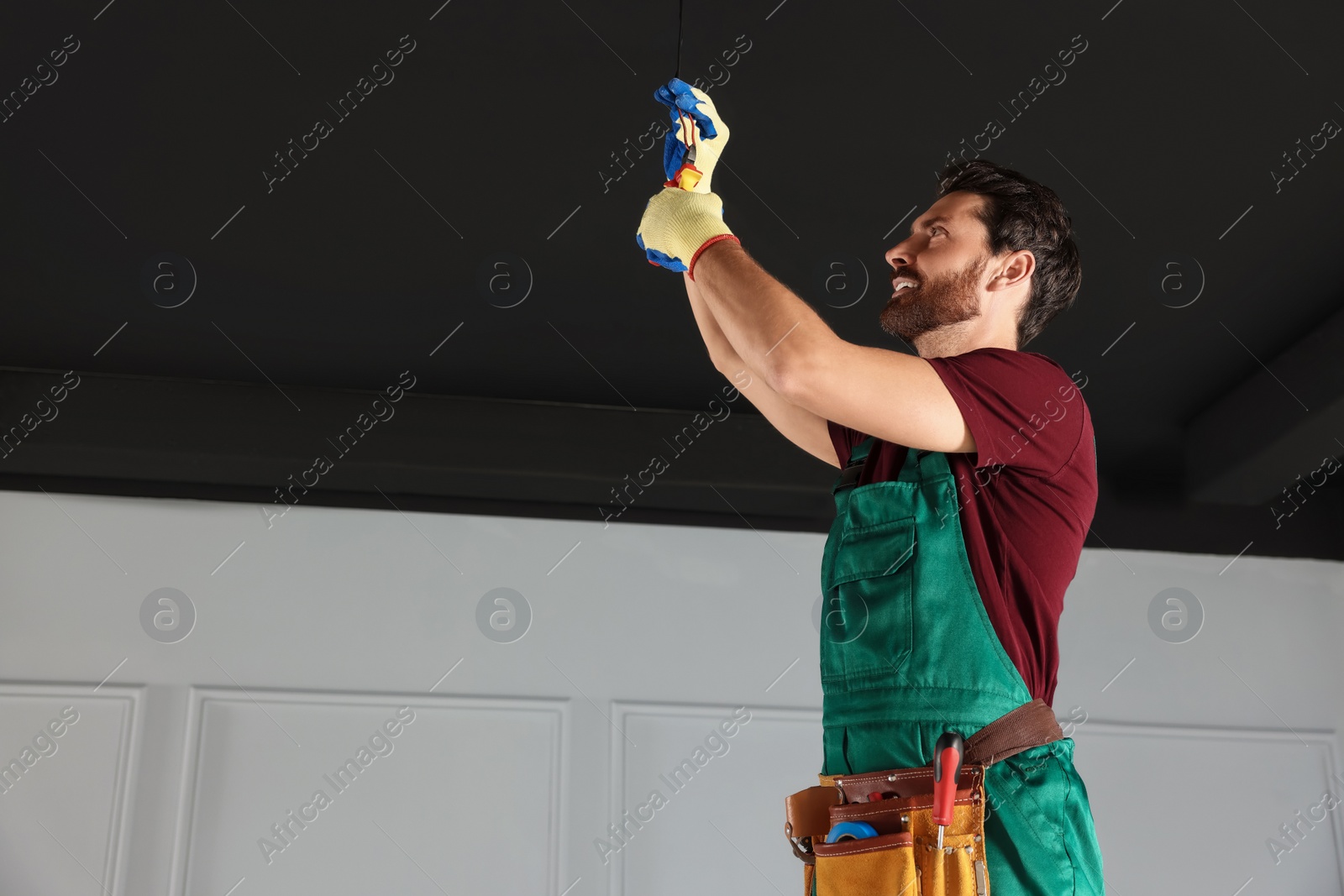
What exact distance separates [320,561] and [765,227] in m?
1.64

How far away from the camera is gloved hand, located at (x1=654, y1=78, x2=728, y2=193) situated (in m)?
1.69

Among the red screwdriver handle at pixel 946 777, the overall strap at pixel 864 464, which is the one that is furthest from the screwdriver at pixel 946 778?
the overall strap at pixel 864 464

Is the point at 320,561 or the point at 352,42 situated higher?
the point at 352,42

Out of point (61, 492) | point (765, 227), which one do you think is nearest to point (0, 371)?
point (61, 492)

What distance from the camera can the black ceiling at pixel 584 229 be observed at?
7.94 ft

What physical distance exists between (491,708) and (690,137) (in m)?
2.21

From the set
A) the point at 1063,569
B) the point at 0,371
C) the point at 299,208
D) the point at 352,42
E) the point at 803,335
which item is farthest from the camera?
the point at 0,371

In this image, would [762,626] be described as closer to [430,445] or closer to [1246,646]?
[430,445]

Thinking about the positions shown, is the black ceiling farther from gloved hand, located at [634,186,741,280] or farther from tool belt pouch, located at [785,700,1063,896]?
tool belt pouch, located at [785,700,1063,896]

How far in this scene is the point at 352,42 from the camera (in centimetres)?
243

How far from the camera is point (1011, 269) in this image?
1660 millimetres

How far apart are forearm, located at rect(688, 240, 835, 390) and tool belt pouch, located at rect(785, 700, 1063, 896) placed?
45 centimetres

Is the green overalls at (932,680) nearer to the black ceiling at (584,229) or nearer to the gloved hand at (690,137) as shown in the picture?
the gloved hand at (690,137)

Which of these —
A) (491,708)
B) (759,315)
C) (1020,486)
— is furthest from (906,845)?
(491,708)
